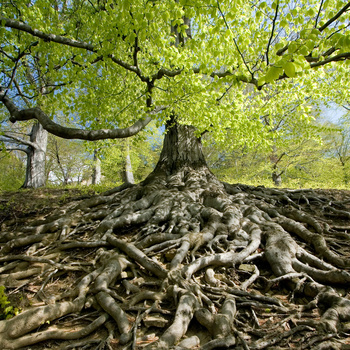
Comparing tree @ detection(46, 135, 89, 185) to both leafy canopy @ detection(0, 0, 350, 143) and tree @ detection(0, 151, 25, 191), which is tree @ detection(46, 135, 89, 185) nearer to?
tree @ detection(0, 151, 25, 191)

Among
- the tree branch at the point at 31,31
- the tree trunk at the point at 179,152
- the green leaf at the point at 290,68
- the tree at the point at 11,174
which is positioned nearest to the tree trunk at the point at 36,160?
the tree at the point at 11,174

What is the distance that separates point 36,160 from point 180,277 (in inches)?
472

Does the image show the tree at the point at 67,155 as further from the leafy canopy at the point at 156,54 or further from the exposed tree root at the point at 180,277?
the exposed tree root at the point at 180,277

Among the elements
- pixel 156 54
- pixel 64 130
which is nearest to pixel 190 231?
pixel 64 130

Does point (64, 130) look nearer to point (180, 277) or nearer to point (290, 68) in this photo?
point (180, 277)

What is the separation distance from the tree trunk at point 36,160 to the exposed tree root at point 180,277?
6748mm

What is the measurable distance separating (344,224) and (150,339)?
564 centimetres

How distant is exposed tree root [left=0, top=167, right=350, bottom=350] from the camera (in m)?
2.37

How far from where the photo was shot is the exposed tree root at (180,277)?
2373mm

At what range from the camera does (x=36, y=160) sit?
12.0 m

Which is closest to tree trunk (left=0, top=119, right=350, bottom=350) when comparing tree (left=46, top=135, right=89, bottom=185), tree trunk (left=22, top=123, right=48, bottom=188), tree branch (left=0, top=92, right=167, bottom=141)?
tree branch (left=0, top=92, right=167, bottom=141)

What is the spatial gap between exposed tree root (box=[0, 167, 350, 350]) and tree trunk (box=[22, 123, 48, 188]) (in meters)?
6.75

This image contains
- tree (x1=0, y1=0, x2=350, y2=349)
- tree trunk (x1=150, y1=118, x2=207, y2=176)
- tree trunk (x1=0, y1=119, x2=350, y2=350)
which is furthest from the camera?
tree trunk (x1=150, y1=118, x2=207, y2=176)

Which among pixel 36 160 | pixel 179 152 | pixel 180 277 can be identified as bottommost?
pixel 180 277
